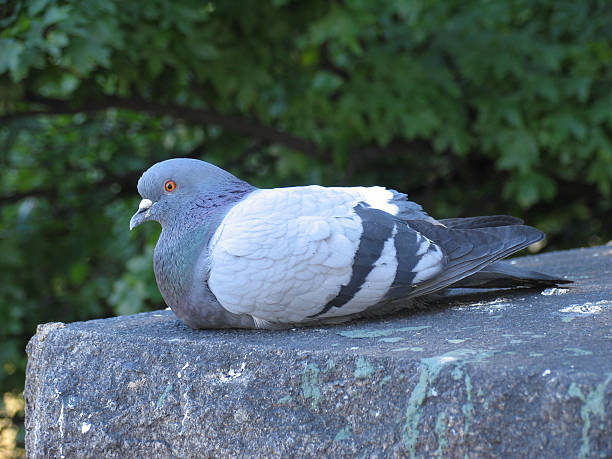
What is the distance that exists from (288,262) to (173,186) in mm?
498

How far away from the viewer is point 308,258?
1.80 m

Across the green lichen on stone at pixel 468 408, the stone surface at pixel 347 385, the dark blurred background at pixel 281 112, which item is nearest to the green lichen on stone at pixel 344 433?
the stone surface at pixel 347 385

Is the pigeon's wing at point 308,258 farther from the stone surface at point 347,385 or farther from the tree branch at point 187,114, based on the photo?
the tree branch at point 187,114

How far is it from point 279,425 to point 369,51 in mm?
2753

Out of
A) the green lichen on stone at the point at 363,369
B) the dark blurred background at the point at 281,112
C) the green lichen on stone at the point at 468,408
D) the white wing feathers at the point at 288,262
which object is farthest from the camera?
the dark blurred background at the point at 281,112

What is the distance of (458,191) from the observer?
479 centimetres

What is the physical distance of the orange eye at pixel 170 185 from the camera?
2.09 meters

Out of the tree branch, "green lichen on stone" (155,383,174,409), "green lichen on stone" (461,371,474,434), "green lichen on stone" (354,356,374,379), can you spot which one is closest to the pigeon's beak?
"green lichen on stone" (155,383,174,409)

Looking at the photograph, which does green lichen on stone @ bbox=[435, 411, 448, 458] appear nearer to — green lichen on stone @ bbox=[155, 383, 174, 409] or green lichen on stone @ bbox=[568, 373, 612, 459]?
green lichen on stone @ bbox=[568, 373, 612, 459]

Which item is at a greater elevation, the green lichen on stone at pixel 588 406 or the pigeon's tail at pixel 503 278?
the pigeon's tail at pixel 503 278

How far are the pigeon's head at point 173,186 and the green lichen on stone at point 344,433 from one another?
0.83 meters

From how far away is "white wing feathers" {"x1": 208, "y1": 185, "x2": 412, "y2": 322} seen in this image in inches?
71.0

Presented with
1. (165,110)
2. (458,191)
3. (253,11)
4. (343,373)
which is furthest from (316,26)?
(343,373)

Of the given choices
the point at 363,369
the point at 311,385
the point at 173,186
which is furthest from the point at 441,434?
the point at 173,186
